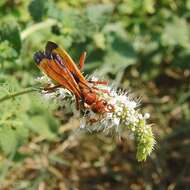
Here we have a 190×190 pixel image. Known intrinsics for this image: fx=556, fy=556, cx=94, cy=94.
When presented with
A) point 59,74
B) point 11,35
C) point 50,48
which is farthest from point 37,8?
point 59,74

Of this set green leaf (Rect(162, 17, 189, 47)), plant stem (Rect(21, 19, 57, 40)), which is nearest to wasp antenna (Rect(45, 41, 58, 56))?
plant stem (Rect(21, 19, 57, 40))

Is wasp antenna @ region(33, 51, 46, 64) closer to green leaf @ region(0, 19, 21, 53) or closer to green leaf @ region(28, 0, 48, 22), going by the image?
green leaf @ region(0, 19, 21, 53)

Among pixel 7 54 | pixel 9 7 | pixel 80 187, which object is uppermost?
pixel 9 7

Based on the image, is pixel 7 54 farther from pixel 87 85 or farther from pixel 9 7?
pixel 9 7

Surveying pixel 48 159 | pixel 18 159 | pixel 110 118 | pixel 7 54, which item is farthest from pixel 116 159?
pixel 110 118

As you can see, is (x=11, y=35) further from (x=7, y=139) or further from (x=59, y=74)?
(x=59, y=74)

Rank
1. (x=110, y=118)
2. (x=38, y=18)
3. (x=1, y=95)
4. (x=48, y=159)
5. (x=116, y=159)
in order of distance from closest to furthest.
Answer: (x=110, y=118), (x=1, y=95), (x=38, y=18), (x=48, y=159), (x=116, y=159)
